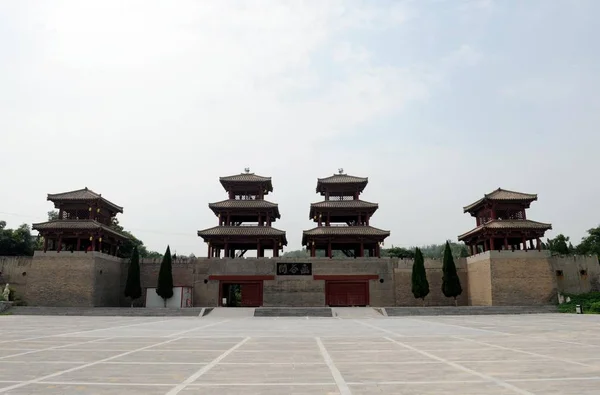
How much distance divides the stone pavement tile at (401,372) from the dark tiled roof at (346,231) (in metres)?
28.6

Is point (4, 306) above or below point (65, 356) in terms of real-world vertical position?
below

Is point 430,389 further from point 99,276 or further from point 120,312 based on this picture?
point 99,276

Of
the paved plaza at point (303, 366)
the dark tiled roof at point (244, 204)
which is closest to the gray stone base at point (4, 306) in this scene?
the dark tiled roof at point (244, 204)

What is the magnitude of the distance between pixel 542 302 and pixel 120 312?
99.6 feet

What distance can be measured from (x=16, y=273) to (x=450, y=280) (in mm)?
34264

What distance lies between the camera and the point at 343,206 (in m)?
38.5

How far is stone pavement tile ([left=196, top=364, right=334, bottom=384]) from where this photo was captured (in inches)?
258

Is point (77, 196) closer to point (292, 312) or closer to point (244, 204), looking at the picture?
point (244, 204)

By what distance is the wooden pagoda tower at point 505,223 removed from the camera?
33719 millimetres

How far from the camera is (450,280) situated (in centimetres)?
3391

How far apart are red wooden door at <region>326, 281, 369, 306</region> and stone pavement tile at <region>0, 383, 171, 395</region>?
1167 inches

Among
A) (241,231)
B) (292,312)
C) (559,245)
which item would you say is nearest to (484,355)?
(292,312)

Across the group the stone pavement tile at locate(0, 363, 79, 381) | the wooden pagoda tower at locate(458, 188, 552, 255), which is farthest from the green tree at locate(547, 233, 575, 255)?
the stone pavement tile at locate(0, 363, 79, 381)

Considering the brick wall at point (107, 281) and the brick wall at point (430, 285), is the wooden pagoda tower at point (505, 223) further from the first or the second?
the brick wall at point (107, 281)
